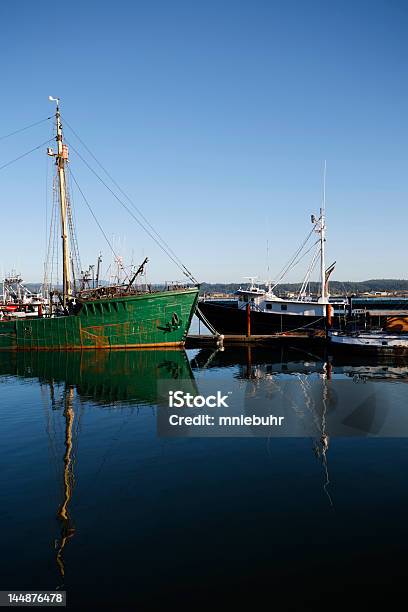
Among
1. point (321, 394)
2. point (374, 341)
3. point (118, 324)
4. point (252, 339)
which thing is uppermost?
point (118, 324)

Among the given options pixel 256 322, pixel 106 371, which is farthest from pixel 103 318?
pixel 256 322

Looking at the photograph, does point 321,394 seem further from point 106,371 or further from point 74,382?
point 106,371

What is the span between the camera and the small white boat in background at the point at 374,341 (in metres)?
40.6

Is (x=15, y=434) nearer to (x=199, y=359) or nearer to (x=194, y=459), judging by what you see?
(x=194, y=459)

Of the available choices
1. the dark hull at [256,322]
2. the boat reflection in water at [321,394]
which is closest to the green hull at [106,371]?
the boat reflection in water at [321,394]

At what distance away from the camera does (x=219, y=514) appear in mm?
12023

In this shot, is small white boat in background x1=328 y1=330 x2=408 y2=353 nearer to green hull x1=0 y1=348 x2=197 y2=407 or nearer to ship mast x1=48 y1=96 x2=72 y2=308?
green hull x1=0 y1=348 x2=197 y2=407

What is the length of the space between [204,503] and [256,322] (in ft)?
137

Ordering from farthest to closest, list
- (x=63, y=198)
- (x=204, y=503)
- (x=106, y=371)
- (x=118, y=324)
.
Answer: (x=63, y=198)
(x=118, y=324)
(x=106, y=371)
(x=204, y=503)

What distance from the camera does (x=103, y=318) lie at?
151 feet

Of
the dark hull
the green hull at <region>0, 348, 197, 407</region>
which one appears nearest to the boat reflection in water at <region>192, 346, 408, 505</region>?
the green hull at <region>0, 348, 197, 407</region>

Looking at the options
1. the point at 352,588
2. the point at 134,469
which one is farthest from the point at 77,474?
the point at 352,588

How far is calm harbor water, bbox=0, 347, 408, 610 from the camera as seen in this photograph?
9.12m

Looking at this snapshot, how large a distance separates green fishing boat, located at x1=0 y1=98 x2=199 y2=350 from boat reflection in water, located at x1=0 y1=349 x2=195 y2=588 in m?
1.61
